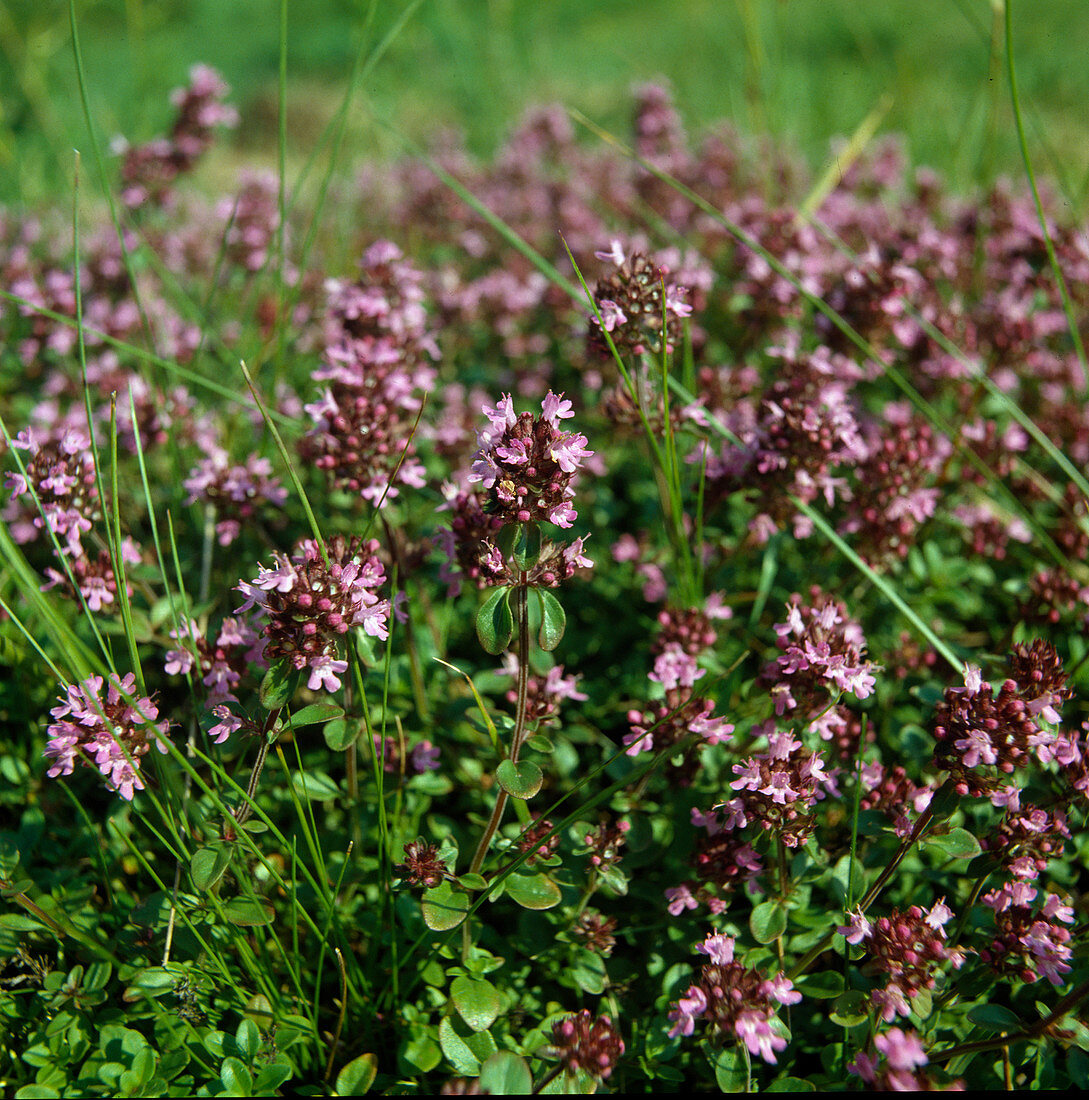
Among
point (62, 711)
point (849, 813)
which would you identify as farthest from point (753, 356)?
point (62, 711)

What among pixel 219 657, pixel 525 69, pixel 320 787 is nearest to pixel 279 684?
pixel 219 657

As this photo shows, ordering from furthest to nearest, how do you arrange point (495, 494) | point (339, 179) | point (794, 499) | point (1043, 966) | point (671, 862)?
1. point (339, 179)
2. point (794, 499)
3. point (671, 862)
4. point (1043, 966)
5. point (495, 494)

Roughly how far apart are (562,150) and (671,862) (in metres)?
5.35

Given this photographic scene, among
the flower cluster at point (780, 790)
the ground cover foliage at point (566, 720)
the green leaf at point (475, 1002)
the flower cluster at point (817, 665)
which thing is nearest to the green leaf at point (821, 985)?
the ground cover foliage at point (566, 720)

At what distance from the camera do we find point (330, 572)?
182cm

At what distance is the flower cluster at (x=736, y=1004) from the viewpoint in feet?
5.90

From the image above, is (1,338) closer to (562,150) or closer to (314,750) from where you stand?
(314,750)

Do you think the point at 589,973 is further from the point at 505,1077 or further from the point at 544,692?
the point at 544,692

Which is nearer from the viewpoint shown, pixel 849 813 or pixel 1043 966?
pixel 1043 966

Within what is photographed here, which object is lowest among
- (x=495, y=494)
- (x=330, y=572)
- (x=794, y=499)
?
(x=794, y=499)

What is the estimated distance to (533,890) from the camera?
197cm

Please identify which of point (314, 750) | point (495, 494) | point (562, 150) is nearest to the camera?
point (495, 494)

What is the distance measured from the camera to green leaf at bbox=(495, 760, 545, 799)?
1809mm

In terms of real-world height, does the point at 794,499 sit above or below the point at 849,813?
above
